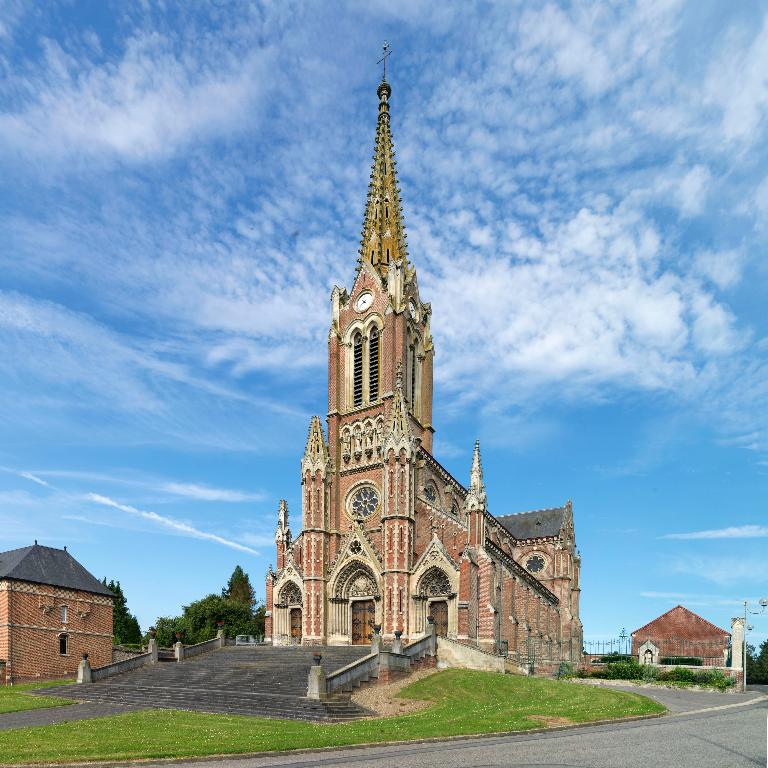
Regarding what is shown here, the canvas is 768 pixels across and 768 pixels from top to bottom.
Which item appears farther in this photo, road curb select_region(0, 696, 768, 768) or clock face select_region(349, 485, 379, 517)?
clock face select_region(349, 485, 379, 517)

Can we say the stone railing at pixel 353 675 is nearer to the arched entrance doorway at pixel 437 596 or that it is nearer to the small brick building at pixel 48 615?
the arched entrance doorway at pixel 437 596

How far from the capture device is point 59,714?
78.8ft

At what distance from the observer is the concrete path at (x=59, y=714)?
21.6 m

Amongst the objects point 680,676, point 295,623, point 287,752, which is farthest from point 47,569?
point 680,676

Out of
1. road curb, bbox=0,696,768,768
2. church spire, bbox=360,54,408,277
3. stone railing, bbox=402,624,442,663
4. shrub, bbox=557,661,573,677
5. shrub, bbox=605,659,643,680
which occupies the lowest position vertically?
shrub, bbox=557,661,573,677

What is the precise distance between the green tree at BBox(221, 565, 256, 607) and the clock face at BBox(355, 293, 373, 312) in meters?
47.0

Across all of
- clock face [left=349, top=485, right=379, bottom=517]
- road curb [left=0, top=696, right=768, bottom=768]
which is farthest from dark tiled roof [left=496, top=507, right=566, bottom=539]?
road curb [left=0, top=696, right=768, bottom=768]

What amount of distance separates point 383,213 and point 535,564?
118 ft

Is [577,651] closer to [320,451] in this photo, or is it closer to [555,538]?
[555,538]

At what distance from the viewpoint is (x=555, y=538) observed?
6319 cm

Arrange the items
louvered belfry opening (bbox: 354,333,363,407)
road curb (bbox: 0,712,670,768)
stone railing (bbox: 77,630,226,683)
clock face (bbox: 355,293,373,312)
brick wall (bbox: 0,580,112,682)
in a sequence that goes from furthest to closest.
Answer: clock face (bbox: 355,293,373,312) < louvered belfry opening (bbox: 354,333,363,407) < brick wall (bbox: 0,580,112,682) < stone railing (bbox: 77,630,226,683) < road curb (bbox: 0,712,670,768)

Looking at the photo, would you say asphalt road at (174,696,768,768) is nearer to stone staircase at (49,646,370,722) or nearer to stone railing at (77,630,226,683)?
stone staircase at (49,646,370,722)

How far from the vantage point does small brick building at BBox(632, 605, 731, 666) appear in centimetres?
6876

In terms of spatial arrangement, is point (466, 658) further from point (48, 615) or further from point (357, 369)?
point (48, 615)
